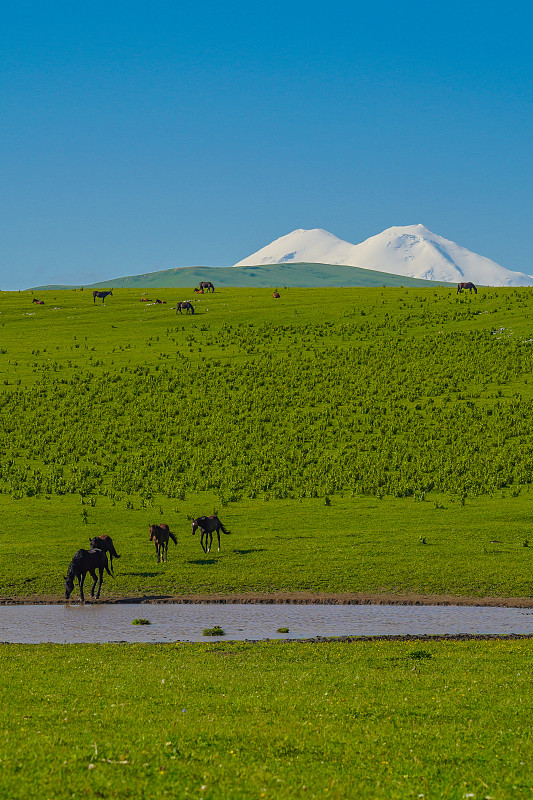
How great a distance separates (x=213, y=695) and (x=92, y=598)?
57.4ft

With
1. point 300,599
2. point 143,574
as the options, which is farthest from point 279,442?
point 300,599

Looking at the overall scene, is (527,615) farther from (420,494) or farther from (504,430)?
(504,430)

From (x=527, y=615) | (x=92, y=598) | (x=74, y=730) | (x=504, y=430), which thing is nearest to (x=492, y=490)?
(x=504, y=430)

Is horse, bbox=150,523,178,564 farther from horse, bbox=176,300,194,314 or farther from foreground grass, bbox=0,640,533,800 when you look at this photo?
horse, bbox=176,300,194,314

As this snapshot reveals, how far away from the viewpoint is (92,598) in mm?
31844

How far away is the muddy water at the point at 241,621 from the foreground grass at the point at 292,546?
268 cm

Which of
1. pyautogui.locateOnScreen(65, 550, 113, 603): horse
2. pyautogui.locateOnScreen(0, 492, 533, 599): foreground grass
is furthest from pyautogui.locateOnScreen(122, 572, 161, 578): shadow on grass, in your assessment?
pyautogui.locateOnScreen(65, 550, 113, 603): horse

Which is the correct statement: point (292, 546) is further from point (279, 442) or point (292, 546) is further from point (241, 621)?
point (279, 442)

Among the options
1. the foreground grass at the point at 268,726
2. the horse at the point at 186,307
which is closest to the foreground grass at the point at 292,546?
the foreground grass at the point at 268,726

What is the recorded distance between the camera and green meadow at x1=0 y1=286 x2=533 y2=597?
3744 centimetres

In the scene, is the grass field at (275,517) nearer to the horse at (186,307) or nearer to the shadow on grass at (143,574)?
the shadow on grass at (143,574)

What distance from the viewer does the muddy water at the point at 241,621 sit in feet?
83.4

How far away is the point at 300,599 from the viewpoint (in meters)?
30.9

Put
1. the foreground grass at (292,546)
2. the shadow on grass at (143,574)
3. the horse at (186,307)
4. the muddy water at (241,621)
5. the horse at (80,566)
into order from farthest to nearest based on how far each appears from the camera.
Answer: the horse at (186,307), the shadow on grass at (143,574), the foreground grass at (292,546), the horse at (80,566), the muddy water at (241,621)
